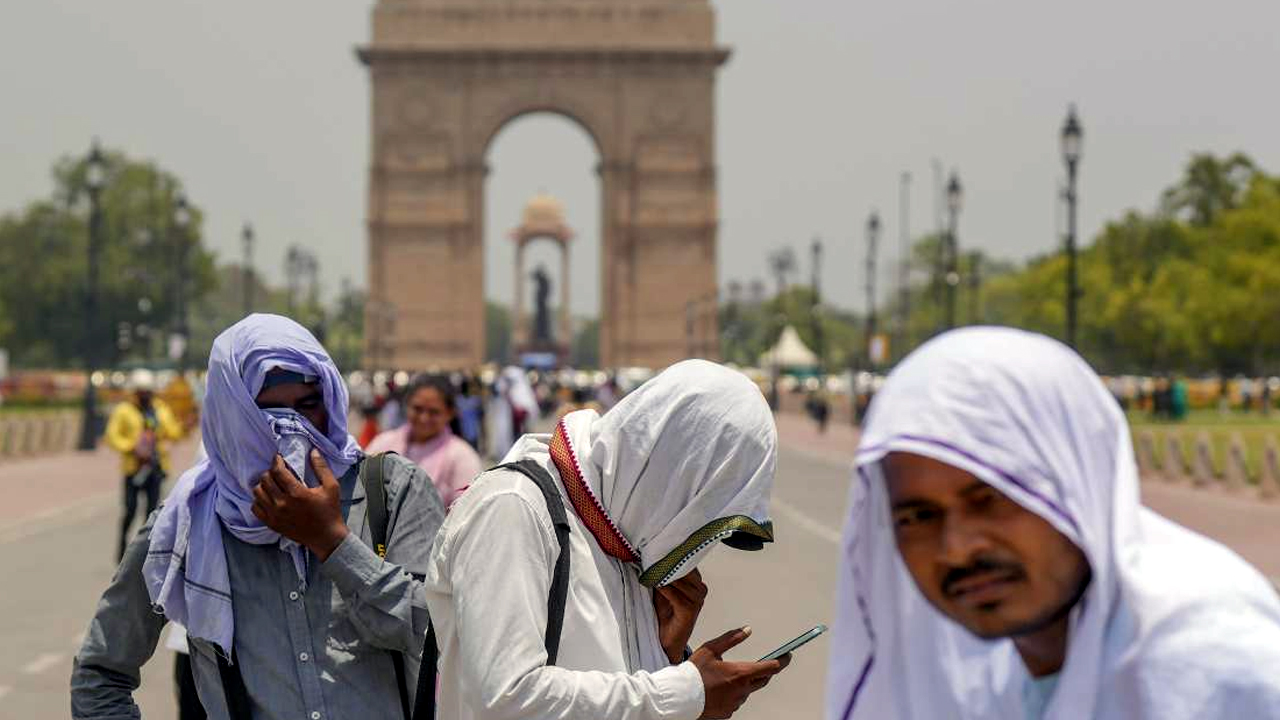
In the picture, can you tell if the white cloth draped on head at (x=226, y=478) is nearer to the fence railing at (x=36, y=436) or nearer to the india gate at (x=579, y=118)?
the fence railing at (x=36, y=436)

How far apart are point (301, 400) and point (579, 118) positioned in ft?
254

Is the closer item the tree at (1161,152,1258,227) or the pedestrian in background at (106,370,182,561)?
the pedestrian in background at (106,370,182,561)

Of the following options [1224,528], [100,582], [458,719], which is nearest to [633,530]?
[458,719]

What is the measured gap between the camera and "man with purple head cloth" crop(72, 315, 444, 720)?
3.81 m

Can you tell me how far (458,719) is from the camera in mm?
3307

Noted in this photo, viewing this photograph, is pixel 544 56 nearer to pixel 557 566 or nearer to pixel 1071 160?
pixel 1071 160

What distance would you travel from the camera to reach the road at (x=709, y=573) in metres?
9.86

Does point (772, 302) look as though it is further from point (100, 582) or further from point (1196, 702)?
point (1196, 702)

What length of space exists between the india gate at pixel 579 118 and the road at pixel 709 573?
48496 millimetres

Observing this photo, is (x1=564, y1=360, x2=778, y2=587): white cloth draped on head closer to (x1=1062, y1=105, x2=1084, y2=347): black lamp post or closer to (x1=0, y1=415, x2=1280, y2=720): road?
(x1=0, y1=415, x2=1280, y2=720): road

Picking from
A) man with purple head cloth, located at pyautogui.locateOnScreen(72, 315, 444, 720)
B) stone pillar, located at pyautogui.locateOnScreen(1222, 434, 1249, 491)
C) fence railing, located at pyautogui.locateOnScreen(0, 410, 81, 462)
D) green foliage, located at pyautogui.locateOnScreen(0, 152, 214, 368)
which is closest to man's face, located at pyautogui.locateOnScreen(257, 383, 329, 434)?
man with purple head cloth, located at pyautogui.locateOnScreen(72, 315, 444, 720)

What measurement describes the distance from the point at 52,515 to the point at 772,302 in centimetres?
13186

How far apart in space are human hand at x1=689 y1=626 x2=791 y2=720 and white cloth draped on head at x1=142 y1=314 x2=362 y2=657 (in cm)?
93

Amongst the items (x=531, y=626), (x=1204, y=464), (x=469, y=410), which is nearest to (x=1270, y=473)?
(x=1204, y=464)
